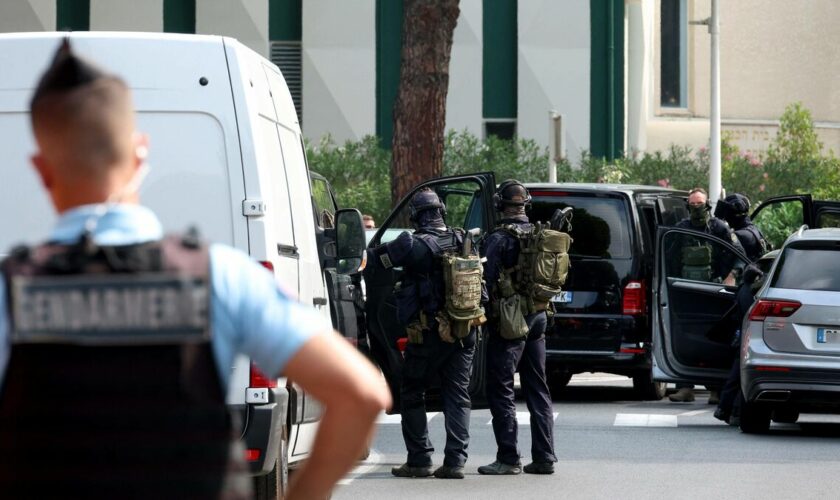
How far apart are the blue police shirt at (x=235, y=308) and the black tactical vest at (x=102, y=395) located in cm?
6

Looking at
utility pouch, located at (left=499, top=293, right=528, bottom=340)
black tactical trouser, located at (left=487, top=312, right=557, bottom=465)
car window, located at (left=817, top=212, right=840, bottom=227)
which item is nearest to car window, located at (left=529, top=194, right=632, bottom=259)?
car window, located at (left=817, top=212, right=840, bottom=227)

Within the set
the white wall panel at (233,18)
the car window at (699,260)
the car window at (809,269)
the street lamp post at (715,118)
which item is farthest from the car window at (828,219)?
the white wall panel at (233,18)

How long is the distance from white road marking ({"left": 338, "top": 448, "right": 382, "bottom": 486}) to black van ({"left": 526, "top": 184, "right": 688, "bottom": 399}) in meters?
3.79

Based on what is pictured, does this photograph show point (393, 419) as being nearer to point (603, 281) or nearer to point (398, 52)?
point (603, 281)

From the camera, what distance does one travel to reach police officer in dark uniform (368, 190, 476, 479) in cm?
1100

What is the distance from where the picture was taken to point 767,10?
1670 inches

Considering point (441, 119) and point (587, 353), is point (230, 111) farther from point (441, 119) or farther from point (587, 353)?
point (441, 119)

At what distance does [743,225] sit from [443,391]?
20.4 feet

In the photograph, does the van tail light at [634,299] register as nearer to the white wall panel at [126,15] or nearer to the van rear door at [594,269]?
the van rear door at [594,269]

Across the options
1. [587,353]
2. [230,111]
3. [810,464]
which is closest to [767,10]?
[587,353]

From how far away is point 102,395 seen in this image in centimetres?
283

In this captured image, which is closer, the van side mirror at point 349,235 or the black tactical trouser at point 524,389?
the van side mirror at point 349,235

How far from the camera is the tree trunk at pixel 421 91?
73.9 ft

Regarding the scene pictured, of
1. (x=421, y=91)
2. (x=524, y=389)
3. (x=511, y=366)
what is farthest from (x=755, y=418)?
(x=421, y=91)
